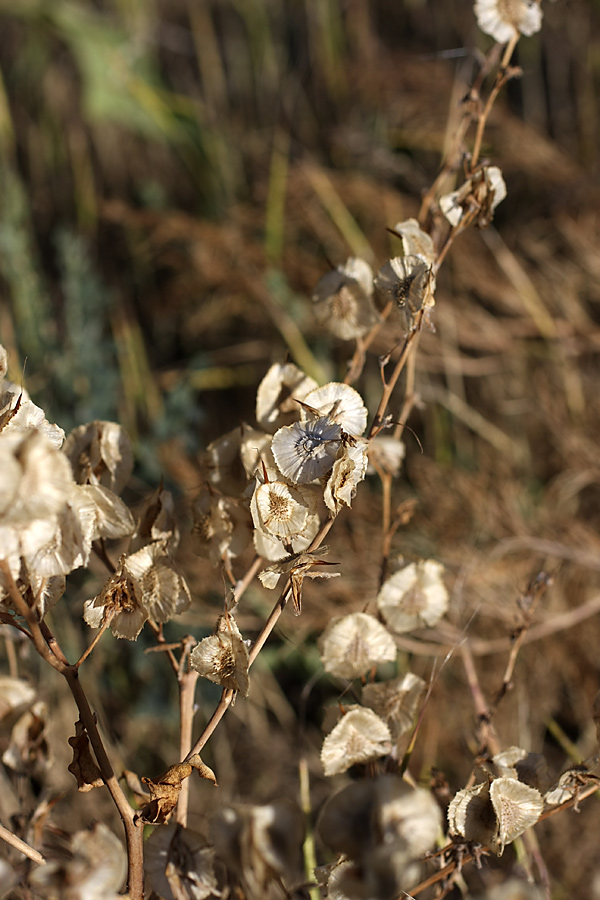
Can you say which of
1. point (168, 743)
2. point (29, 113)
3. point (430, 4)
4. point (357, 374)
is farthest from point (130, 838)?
point (430, 4)

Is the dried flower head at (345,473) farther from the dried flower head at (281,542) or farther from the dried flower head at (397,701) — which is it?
the dried flower head at (397,701)

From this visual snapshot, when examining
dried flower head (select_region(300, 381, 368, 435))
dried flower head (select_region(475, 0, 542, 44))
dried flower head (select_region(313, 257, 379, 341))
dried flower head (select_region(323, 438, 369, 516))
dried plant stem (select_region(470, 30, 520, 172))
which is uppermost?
dried flower head (select_region(475, 0, 542, 44))

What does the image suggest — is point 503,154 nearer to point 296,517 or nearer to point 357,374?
point 357,374

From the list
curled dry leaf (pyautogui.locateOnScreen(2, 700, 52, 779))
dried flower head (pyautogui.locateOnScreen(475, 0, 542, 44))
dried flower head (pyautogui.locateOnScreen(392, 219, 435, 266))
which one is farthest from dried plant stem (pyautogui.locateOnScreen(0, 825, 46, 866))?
dried flower head (pyautogui.locateOnScreen(475, 0, 542, 44))

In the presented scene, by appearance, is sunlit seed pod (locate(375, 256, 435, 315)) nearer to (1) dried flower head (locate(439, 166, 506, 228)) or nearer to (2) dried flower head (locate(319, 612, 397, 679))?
(1) dried flower head (locate(439, 166, 506, 228))

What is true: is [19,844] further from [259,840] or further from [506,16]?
[506,16]

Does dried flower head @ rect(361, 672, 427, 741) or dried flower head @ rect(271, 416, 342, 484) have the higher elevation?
Answer: dried flower head @ rect(271, 416, 342, 484)
